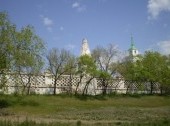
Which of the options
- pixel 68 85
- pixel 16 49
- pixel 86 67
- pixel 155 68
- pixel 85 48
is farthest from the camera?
pixel 155 68

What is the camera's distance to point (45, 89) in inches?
2090

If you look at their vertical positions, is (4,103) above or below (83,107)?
above

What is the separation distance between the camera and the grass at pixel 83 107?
29.5m

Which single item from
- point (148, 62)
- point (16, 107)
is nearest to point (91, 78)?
point (148, 62)

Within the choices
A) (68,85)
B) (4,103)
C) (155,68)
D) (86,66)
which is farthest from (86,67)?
(4,103)

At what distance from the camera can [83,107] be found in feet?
133

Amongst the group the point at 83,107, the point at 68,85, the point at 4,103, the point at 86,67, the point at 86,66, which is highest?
the point at 86,66

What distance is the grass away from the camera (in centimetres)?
2948

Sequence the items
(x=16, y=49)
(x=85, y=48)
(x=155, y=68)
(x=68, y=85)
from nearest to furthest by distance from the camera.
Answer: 1. (x=16, y=49)
2. (x=68, y=85)
3. (x=85, y=48)
4. (x=155, y=68)

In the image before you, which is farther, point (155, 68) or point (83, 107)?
point (155, 68)

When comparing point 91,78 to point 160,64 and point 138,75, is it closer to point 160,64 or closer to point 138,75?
point 138,75

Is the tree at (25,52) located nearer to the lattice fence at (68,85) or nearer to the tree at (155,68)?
the lattice fence at (68,85)

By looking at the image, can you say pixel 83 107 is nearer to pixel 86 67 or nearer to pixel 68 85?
pixel 86 67

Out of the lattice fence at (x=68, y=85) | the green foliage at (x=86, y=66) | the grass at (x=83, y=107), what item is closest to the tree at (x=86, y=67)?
the green foliage at (x=86, y=66)
